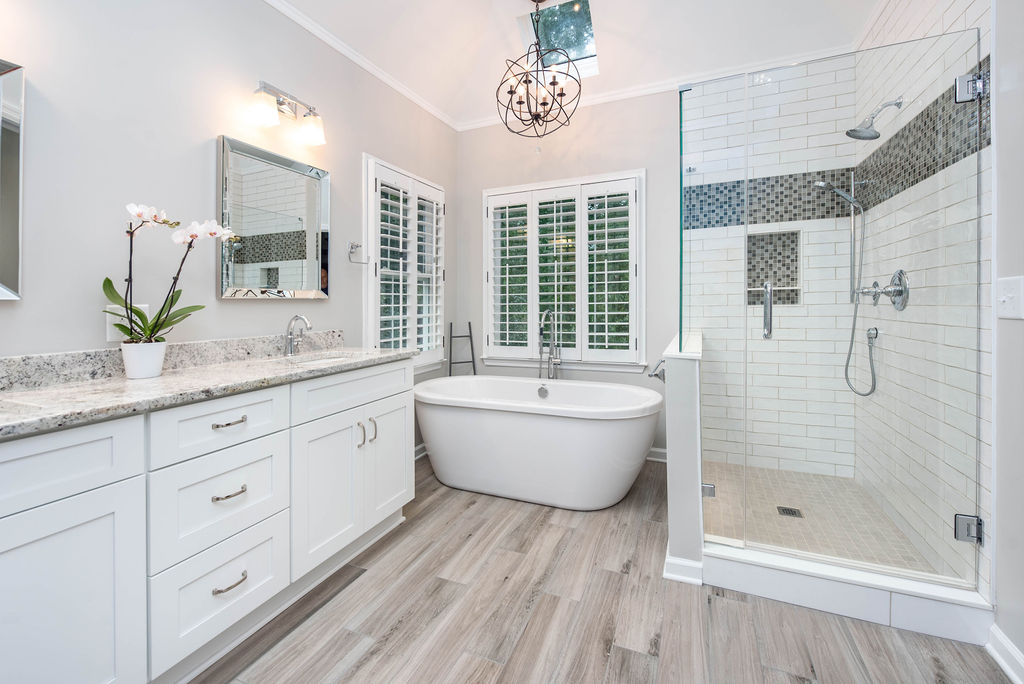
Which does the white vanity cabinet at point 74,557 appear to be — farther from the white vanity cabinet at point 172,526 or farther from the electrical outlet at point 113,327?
the electrical outlet at point 113,327

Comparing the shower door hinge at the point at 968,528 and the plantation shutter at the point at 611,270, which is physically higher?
the plantation shutter at the point at 611,270

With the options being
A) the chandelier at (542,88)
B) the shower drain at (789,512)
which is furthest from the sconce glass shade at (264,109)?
the shower drain at (789,512)

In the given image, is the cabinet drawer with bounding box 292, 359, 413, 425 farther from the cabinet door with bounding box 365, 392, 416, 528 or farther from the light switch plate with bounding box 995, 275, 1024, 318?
the light switch plate with bounding box 995, 275, 1024, 318

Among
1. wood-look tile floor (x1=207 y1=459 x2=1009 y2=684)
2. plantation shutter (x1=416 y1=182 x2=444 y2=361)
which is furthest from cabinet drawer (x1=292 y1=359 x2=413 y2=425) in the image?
plantation shutter (x1=416 y1=182 x2=444 y2=361)

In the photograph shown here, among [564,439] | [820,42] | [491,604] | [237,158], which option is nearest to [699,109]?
[820,42]

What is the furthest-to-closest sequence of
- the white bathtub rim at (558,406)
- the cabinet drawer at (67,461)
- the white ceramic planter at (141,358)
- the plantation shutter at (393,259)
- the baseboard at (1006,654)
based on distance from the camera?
the plantation shutter at (393,259) → the white bathtub rim at (558,406) → the white ceramic planter at (141,358) → the baseboard at (1006,654) → the cabinet drawer at (67,461)

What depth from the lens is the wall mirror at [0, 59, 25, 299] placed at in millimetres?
1436

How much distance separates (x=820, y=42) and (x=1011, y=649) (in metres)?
3.26

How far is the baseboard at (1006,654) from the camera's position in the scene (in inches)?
55.5

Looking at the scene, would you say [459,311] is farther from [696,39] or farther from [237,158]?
[696,39]

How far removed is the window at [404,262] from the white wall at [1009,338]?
292 centimetres

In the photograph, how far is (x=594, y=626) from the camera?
1.70 metres

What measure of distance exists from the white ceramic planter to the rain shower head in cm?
307

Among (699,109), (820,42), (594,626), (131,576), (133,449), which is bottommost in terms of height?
(594,626)
